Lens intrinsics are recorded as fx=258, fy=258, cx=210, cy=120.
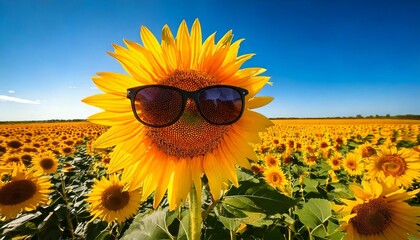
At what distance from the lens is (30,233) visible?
2.91 metres

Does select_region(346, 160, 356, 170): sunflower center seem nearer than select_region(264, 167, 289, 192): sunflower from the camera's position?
No

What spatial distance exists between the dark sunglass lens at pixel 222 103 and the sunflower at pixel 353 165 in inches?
245

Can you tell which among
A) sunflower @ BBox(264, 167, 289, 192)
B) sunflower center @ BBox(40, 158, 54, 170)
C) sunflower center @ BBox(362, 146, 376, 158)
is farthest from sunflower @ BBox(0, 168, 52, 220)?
sunflower center @ BBox(362, 146, 376, 158)

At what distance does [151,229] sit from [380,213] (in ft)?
5.73

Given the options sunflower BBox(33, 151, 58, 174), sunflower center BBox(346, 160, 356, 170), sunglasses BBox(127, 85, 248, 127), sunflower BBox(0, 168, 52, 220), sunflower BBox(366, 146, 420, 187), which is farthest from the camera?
sunflower center BBox(346, 160, 356, 170)

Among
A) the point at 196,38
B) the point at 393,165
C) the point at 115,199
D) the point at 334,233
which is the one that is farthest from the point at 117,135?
the point at 393,165

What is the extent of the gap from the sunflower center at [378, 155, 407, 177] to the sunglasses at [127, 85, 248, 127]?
3993mm

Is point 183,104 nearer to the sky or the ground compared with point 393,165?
nearer to the sky

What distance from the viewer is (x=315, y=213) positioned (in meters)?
2.28

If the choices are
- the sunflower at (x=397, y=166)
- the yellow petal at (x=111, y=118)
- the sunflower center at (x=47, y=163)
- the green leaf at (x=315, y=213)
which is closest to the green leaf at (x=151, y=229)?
the yellow petal at (x=111, y=118)

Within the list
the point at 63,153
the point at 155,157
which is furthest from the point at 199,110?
the point at 63,153

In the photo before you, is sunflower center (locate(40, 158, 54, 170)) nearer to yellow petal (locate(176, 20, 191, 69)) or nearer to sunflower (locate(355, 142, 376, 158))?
yellow petal (locate(176, 20, 191, 69))

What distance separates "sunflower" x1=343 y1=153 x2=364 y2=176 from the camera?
256 inches

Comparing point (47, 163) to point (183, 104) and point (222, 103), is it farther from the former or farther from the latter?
point (222, 103)
